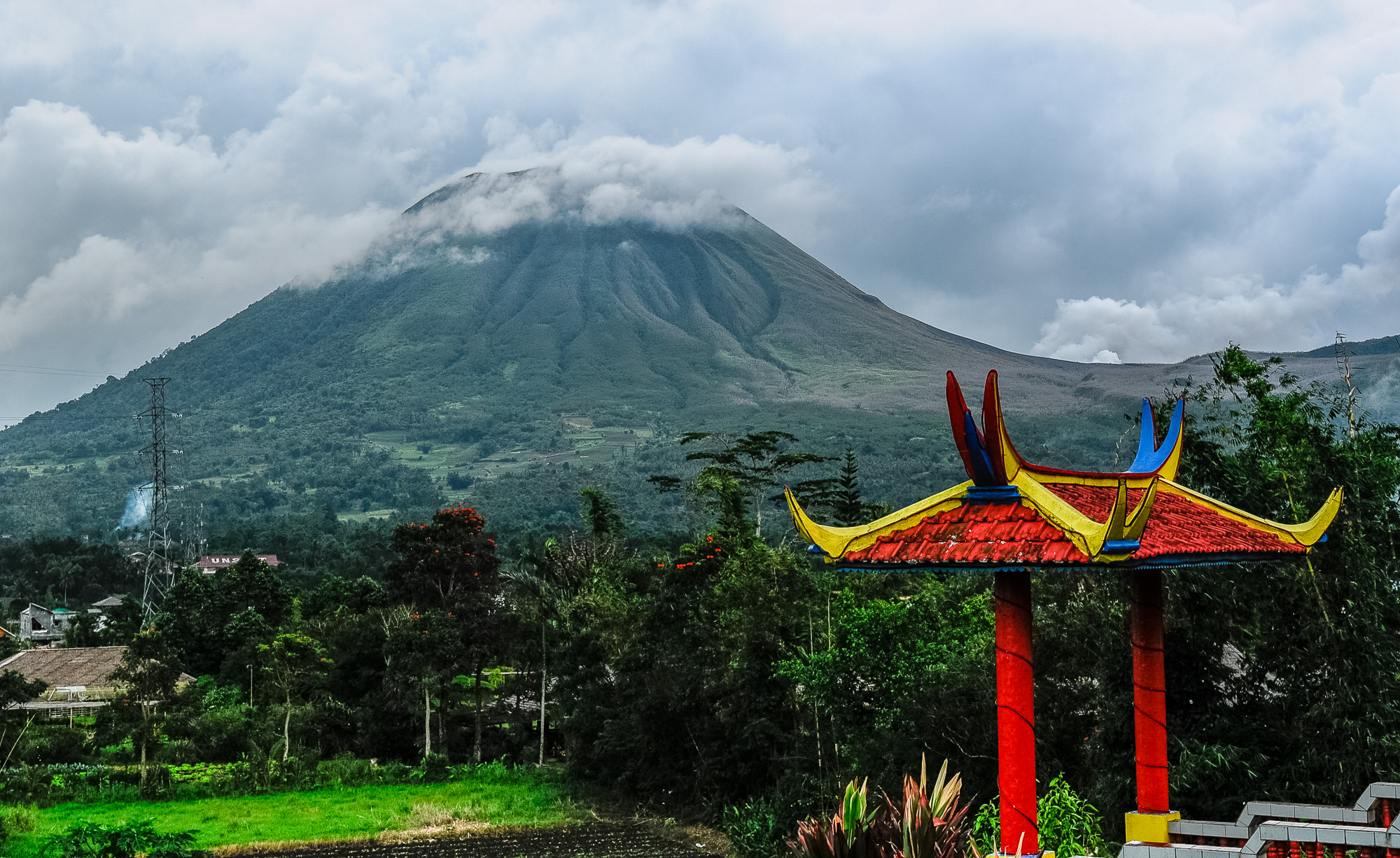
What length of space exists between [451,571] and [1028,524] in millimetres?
19692

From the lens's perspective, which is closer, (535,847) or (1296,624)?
(1296,624)

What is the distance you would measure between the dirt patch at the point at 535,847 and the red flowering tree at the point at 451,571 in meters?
6.02

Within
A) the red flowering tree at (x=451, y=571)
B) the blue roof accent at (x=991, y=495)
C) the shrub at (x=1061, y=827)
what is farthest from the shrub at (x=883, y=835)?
the red flowering tree at (x=451, y=571)

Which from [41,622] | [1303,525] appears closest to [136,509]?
[41,622]

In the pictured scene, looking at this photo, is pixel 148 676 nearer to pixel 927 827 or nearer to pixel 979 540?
pixel 927 827

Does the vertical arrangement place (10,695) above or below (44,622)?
above

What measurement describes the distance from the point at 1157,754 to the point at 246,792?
18.9 m

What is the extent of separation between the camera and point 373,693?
24328 millimetres

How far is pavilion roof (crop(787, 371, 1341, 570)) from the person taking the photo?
6637 millimetres

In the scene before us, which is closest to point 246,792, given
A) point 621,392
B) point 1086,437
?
point 1086,437

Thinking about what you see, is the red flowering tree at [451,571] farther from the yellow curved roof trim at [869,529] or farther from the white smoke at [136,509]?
the white smoke at [136,509]

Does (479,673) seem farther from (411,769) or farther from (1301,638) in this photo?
(1301,638)

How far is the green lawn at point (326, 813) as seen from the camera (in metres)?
18.4

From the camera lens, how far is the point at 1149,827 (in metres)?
7.56
